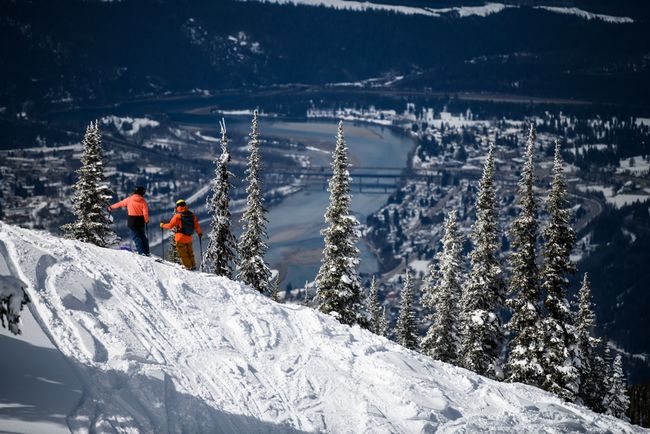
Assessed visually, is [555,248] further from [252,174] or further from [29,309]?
[29,309]

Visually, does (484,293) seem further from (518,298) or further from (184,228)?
(184,228)

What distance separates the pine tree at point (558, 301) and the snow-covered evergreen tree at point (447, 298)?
16.4ft

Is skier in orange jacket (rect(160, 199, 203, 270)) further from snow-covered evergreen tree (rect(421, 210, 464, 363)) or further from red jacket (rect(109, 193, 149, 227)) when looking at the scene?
snow-covered evergreen tree (rect(421, 210, 464, 363))

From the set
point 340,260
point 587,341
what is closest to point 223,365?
point 340,260

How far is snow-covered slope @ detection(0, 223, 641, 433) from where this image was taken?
1125 cm

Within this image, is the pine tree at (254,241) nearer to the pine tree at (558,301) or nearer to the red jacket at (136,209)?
the red jacket at (136,209)

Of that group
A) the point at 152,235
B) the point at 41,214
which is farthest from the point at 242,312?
the point at 41,214

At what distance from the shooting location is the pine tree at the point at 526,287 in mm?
23188

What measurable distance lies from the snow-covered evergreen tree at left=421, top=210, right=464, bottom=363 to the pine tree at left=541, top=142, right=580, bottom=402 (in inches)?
197

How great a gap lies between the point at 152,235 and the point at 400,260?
54166mm

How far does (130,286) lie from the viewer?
14.6 m

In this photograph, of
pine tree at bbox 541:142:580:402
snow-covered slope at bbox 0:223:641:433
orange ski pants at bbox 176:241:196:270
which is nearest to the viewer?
snow-covered slope at bbox 0:223:641:433

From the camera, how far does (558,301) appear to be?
23234mm

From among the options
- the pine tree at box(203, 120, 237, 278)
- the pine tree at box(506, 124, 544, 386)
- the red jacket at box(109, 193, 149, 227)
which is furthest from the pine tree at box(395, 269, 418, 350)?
the red jacket at box(109, 193, 149, 227)
